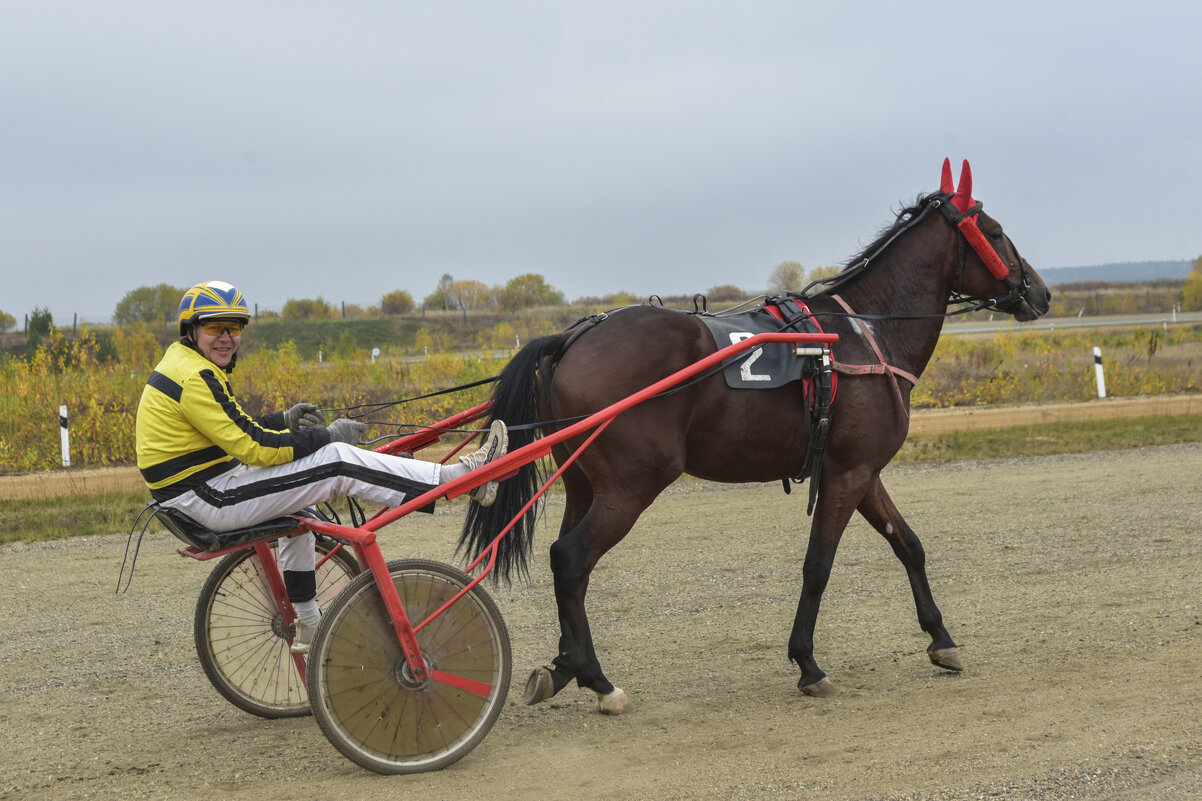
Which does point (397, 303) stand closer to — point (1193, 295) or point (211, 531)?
point (1193, 295)

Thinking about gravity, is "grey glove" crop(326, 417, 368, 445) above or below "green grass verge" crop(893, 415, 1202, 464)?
above

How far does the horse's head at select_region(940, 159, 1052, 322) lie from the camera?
5.82m

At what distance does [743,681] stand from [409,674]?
185cm

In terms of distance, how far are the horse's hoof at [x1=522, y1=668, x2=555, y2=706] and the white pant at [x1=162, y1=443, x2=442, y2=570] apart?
102cm

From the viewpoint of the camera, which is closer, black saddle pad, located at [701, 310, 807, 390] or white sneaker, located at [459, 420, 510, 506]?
white sneaker, located at [459, 420, 510, 506]

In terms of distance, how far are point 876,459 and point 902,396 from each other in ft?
1.33

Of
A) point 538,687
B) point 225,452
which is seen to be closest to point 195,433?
point 225,452

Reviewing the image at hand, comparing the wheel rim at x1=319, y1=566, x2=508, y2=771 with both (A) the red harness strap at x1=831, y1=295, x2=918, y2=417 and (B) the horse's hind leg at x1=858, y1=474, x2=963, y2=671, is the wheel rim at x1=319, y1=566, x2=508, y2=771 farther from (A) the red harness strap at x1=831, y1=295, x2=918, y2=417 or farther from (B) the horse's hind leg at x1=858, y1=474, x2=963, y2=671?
(B) the horse's hind leg at x1=858, y1=474, x2=963, y2=671

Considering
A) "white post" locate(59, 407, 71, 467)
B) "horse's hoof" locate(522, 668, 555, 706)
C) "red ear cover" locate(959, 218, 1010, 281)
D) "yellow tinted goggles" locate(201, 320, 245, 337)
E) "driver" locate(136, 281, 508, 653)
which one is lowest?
"horse's hoof" locate(522, 668, 555, 706)

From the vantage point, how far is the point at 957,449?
12.6m

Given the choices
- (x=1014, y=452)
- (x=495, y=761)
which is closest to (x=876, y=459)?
(x=495, y=761)

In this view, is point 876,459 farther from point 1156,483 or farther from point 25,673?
point 1156,483

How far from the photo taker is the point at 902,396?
5.52 metres

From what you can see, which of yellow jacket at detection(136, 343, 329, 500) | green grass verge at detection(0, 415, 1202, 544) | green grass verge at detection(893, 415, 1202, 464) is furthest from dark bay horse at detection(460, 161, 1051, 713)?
green grass verge at detection(893, 415, 1202, 464)
